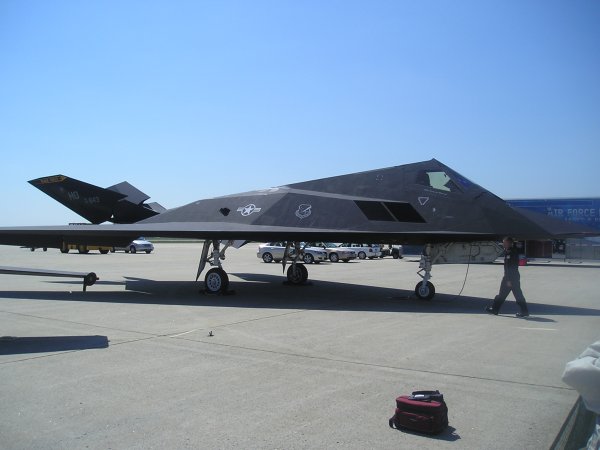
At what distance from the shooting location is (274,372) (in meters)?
5.70

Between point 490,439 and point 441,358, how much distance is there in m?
2.57

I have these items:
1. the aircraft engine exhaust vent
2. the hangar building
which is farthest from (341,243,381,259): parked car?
the aircraft engine exhaust vent

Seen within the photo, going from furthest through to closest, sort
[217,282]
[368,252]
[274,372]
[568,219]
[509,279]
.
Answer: [368,252]
[568,219]
[217,282]
[509,279]
[274,372]

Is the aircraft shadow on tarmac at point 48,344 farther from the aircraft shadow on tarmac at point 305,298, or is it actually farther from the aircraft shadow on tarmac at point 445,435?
the aircraft shadow on tarmac at point 445,435

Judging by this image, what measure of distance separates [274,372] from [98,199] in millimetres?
12211

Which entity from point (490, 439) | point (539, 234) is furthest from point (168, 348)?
point (539, 234)

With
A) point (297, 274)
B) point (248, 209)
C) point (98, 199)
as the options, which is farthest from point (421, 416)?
point (98, 199)

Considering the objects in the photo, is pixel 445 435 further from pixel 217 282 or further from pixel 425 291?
pixel 217 282

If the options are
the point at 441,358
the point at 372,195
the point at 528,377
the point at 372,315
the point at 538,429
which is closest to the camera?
the point at 538,429

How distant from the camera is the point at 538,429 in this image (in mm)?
4070

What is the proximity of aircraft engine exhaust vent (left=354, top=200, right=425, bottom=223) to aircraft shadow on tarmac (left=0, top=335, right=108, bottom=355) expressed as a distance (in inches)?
258

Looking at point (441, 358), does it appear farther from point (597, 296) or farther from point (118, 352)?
point (597, 296)

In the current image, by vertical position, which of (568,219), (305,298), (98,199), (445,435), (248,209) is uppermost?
(568,219)

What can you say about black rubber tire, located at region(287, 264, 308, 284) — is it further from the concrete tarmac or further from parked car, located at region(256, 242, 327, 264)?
parked car, located at region(256, 242, 327, 264)
